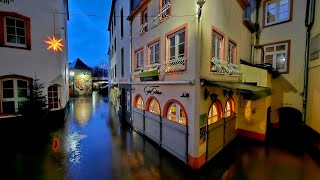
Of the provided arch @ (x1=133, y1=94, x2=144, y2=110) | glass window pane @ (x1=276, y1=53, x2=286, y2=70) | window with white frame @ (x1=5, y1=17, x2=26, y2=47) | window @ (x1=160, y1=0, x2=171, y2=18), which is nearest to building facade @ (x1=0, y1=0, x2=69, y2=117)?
window with white frame @ (x1=5, y1=17, x2=26, y2=47)

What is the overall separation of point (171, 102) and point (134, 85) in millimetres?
4611

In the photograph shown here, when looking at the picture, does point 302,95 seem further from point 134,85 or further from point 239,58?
point 134,85

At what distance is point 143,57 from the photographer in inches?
429

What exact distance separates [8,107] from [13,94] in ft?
2.53

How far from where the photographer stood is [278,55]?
39.3 ft

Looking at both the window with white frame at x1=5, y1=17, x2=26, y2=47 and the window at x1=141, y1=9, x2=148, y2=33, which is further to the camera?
the window at x1=141, y1=9, x2=148, y2=33

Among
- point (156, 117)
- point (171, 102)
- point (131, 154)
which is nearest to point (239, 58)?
point (171, 102)

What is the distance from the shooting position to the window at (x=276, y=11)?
11500 mm

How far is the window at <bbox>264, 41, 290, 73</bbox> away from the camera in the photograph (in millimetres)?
11523

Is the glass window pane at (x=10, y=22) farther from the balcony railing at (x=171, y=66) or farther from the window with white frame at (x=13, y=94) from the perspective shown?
the balcony railing at (x=171, y=66)

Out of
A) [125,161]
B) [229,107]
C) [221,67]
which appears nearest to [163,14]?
[221,67]

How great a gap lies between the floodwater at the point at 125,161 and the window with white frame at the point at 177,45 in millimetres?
4451

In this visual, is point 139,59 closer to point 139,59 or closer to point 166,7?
point 139,59

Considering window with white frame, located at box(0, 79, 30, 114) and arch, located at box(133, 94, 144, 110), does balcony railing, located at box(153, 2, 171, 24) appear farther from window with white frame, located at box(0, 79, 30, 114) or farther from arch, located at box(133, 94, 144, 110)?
window with white frame, located at box(0, 79, 30, 114)
